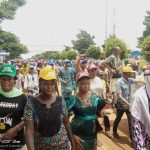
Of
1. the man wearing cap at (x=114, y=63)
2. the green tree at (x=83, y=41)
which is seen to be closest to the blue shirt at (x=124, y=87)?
the man wearing cap at (x=114, y=63)

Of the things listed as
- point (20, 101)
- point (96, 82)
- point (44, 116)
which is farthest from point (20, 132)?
point (96, 82)

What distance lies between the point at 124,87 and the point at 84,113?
12.3 feet

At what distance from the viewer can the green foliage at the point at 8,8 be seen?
54434mm

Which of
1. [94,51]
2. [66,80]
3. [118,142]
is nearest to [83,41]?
[94,51]

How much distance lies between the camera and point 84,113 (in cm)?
406

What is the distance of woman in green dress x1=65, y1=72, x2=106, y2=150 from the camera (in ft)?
13.3

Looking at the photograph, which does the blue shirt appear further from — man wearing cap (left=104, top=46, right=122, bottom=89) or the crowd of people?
the crowd of people

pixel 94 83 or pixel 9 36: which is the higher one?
pixel 9 36

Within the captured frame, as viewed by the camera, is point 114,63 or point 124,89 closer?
point 124,89

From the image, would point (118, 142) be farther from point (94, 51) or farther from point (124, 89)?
point (94, 51)

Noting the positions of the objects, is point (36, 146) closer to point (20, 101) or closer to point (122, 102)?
point (20, 101)

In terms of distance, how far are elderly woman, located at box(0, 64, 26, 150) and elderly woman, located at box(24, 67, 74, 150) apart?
1.39ft

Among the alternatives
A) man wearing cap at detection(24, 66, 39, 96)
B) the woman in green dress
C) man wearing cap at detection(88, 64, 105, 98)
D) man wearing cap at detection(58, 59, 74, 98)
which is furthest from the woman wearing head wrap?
man wearing cap at detection(58, 59, 74, 98)

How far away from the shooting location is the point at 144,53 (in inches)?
2112
